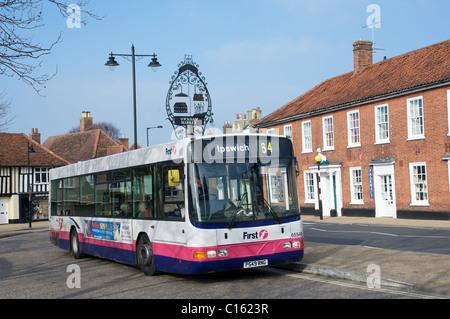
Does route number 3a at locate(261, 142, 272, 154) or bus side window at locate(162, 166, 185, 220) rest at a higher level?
route number 3a at locate(261, 142, 272, 154)

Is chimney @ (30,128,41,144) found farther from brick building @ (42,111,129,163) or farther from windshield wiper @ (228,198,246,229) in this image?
windshield wiper @ (228,198,246,229)

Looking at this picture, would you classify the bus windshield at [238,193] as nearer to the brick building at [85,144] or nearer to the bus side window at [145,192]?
the bus side window at [145,192]

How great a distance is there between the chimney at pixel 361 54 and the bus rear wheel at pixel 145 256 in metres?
26.8

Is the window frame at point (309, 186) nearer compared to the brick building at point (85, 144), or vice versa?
the window frame at point (309, 186)

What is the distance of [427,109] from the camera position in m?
26.4

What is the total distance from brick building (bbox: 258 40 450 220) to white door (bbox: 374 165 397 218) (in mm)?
51

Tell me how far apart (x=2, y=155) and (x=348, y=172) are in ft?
109

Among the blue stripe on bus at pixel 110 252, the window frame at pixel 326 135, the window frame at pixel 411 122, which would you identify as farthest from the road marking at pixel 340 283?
the window frame at pixel 326 135

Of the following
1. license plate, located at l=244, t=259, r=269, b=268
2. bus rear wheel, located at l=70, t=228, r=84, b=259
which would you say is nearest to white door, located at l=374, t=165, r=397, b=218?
bus rear wheel, located at l=70, t=228, r=84, b=259

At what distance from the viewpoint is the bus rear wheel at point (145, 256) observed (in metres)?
11.5

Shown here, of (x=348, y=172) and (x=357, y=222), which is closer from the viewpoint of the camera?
(x=357, y=222)

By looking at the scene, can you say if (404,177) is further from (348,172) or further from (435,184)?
(348,172)

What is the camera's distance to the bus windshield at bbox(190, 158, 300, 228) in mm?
10047
